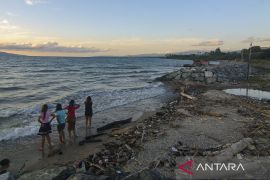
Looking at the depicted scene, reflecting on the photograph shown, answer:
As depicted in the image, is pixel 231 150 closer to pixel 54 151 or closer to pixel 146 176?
pixel 146 176

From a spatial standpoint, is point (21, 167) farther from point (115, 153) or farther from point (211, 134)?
point (211, 134)

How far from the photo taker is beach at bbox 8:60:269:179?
9500 mm

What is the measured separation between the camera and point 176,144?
38.9ft

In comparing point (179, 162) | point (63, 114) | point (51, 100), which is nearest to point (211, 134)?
point (179, 162)

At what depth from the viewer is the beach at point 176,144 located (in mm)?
9500


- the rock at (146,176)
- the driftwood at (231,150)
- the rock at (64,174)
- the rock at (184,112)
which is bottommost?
the rock at (184,112)

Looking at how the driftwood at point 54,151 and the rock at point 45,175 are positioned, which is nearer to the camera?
the rock at point 45,175

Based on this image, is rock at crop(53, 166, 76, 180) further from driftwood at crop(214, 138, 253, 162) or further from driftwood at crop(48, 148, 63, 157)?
driftwood at crop(214, 138, 253, 162)

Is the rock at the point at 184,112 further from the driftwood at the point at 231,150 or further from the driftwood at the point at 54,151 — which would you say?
the driftwood at the point at 54,151

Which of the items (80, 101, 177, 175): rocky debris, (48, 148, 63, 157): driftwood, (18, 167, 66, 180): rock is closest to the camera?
(18, 167, 66, 180): rock

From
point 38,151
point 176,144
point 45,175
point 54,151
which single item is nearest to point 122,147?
point 176,144

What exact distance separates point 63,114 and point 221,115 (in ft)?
30.7

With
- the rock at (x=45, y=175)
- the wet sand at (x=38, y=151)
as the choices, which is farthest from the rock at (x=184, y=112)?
the rock at (x=45, y=175)

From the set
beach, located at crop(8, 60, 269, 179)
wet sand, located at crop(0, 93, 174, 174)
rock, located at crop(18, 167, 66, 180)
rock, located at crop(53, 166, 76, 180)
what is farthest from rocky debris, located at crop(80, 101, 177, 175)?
rock, located at crop(18, 167, 66, 180)
